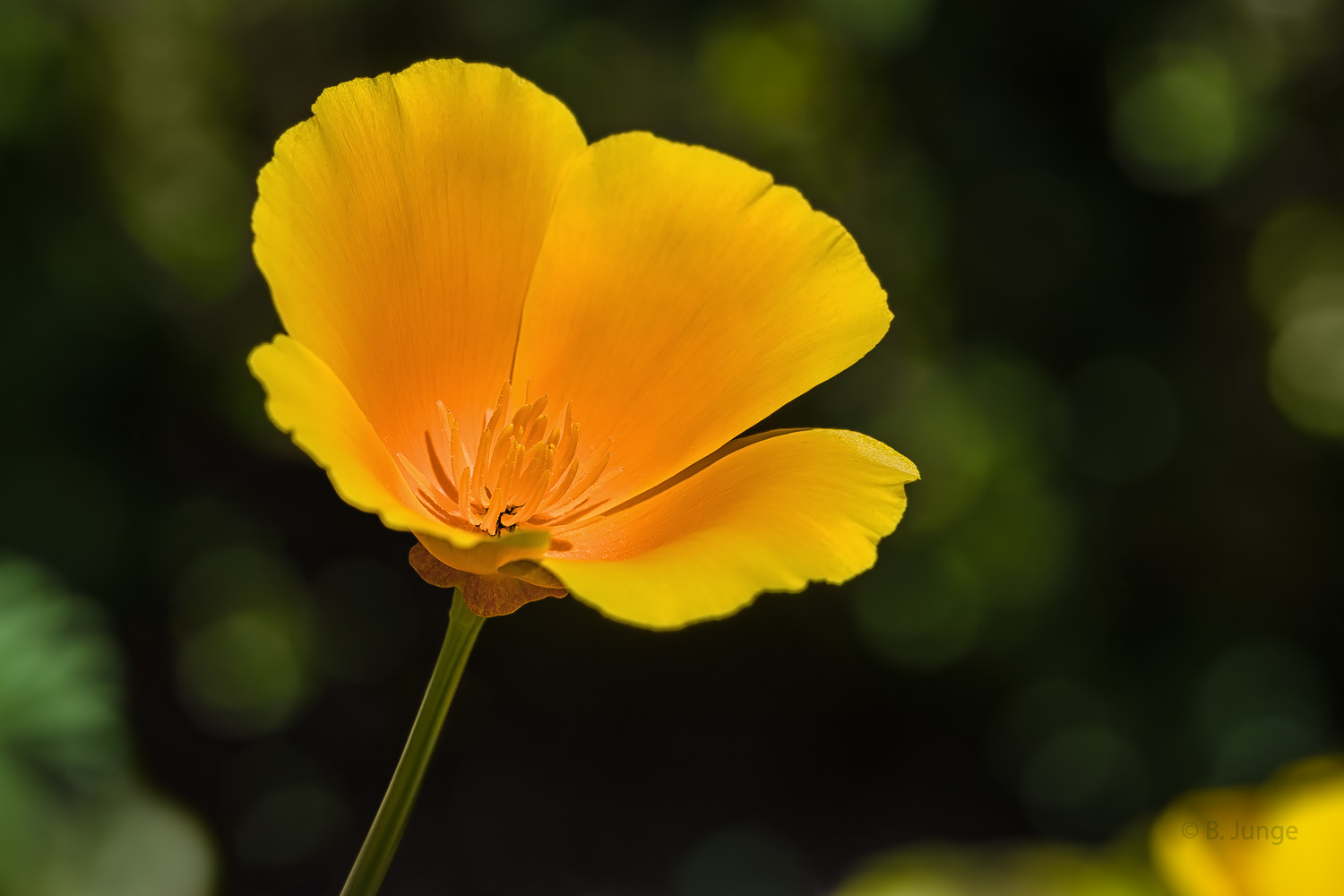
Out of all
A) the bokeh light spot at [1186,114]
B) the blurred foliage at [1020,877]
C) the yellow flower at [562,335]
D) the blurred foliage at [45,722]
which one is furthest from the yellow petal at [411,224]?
the bokeh light spot at [1186,114]

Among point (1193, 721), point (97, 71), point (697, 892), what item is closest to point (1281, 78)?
point (1193, 721)

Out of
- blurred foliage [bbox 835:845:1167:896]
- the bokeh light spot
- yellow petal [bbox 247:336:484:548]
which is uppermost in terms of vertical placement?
the bokeh light spot

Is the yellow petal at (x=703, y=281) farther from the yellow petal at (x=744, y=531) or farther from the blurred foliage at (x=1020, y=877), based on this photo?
the blurred foliage at (x=1020, y=877)

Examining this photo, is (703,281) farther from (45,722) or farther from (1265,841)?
(45,722)

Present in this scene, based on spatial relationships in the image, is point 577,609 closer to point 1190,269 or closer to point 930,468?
point 930,468

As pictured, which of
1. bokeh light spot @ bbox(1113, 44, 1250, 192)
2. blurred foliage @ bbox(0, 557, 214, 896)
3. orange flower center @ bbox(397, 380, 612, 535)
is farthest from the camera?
bokeh light spot @ bbox(1113, 44, 1250, 192)

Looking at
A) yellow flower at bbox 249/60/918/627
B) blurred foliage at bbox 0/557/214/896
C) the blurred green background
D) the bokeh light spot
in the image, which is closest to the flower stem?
yellow flower at bbox 249/60/918/627

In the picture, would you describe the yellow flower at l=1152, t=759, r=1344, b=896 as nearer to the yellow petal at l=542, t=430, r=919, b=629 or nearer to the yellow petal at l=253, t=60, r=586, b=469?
the yellow petal at l=542, t=430, r=919, b=629

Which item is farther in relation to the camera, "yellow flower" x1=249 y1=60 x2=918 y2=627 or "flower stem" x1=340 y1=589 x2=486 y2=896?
"yellow flower" x1=249 y1=60 x2=918 y2=627

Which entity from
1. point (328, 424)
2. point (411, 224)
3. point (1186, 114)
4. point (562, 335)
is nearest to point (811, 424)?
point (1186, 114)

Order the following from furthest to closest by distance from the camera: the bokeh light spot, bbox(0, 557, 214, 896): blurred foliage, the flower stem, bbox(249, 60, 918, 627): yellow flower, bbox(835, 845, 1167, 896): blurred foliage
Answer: the bokeh light spot < bbox(0, 557, 214, 896): blurred foliage < bbox(835, 845, 1167, 896): blurred foliage < bbox(249, 60, 918, 627): yellow flower < the flower stem
